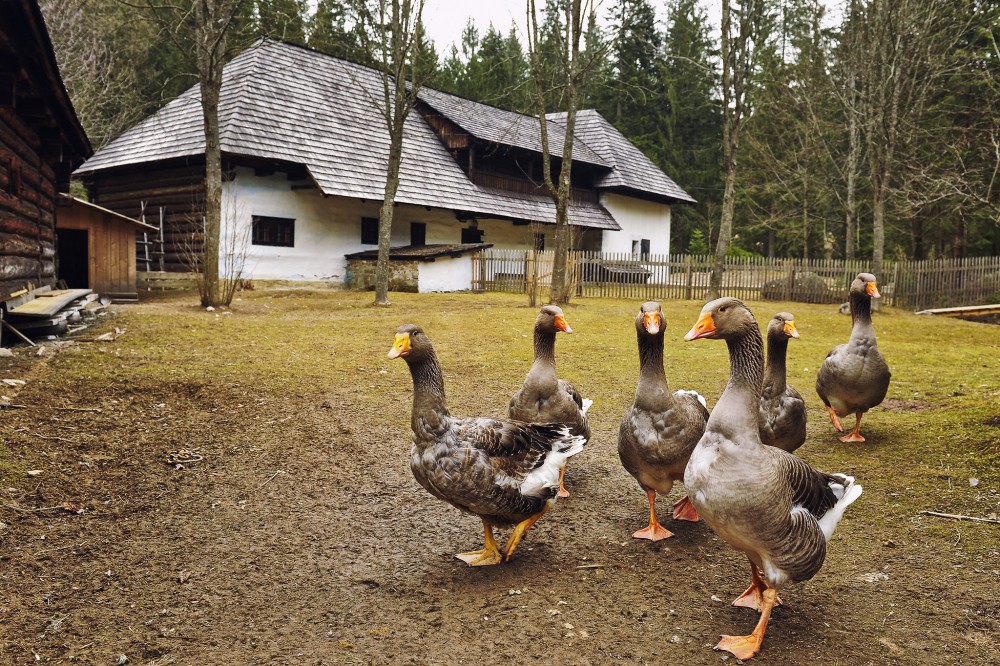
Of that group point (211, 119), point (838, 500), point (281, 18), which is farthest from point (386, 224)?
point (838, 500)

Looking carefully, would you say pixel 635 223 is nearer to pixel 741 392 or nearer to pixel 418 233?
pixel 418 233

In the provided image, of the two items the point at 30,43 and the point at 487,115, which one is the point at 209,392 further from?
the point at 487,115

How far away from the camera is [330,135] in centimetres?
2295

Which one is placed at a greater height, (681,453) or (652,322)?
(652,322)

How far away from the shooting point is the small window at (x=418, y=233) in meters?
25.8

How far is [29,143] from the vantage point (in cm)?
1181

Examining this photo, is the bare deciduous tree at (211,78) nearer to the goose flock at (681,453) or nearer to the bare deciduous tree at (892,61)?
the goose flock at (681,453)

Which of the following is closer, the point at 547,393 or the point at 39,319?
the point at 547,393

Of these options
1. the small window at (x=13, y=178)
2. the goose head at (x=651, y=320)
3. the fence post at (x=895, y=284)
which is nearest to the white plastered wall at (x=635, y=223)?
the fence post at (x=895, y=284)

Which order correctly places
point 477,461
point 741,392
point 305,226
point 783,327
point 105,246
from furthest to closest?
point 305,226 < point 105,246 < point 783,327 < point 477,461 < point 741,392

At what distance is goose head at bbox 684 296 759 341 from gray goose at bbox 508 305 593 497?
172 centimetres

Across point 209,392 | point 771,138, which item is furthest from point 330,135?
point 771,138

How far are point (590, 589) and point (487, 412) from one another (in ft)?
11.9

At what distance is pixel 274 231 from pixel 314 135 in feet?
12.1
